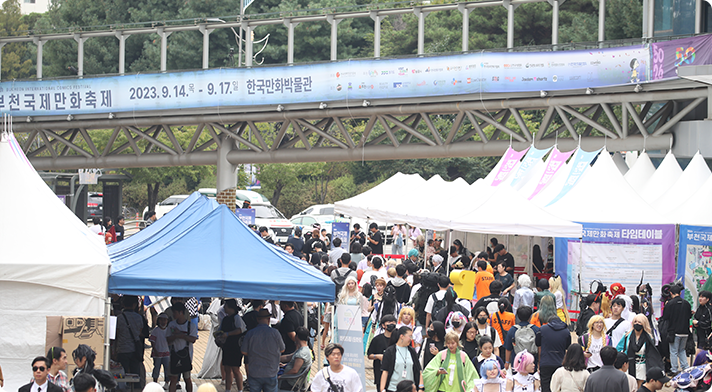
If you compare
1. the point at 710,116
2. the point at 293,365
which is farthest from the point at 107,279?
the point at 710,116

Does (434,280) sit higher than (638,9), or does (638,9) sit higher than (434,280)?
(638,9)

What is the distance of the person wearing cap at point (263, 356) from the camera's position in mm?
9586

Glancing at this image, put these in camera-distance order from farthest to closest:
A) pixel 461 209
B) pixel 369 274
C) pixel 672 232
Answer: pixel 461 209 < pixel 672 232 < pixel 369 274

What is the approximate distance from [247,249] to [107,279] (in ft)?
6.06

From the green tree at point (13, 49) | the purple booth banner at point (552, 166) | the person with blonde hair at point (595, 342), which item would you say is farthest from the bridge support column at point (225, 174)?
the green tree at point (13, 49)

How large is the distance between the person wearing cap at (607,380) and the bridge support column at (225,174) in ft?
73.2

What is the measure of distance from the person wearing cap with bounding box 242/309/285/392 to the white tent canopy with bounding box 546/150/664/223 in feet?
26.1

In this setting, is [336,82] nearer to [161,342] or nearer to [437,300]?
[437,300]

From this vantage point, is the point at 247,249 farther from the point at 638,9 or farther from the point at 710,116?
the point at 638,9

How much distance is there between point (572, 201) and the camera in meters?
16.2

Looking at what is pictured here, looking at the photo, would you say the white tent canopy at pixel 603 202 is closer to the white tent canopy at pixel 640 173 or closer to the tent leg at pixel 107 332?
the white tent canopy at pixel 640 173

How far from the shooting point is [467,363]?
841 cm

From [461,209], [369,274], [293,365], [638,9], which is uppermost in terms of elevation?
[638,9]

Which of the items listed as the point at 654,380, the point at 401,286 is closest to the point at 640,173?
the point at 401,286
